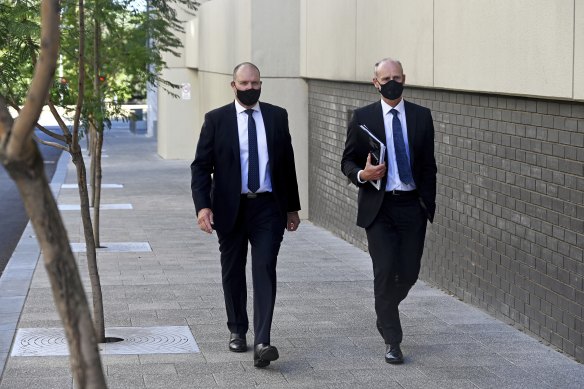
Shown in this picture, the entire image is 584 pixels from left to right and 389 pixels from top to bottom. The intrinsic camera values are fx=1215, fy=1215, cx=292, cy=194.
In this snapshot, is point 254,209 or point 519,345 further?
point 519,345

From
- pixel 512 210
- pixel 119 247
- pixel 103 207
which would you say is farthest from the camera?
pixel 103 207

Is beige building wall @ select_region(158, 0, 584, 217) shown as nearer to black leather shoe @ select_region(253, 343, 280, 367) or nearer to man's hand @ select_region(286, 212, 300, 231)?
man's hand @ select_region(286, 212, 300, 231)

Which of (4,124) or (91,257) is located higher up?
(4,124)

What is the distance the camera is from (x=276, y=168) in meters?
7.81

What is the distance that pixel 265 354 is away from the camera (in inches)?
294

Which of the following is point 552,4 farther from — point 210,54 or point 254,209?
point 210,54

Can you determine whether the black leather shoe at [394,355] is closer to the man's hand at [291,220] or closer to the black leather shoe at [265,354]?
the black leather shoe at [265,354]

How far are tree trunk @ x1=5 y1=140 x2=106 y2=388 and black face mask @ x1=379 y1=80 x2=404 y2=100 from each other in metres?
4.31

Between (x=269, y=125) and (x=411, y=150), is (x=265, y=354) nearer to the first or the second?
(x=269, y=125)

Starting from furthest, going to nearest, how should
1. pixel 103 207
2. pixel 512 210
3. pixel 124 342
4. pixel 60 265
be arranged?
1. pixel 103 207
2. pixel 512 210
3. pixel 124 342
4. pixel 60 265

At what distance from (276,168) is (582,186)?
1954 millimetres

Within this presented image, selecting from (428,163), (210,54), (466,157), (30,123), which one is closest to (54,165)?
(210,54)

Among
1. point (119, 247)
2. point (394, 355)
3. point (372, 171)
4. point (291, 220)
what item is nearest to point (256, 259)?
point (291, 220)

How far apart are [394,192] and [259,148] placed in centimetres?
91
